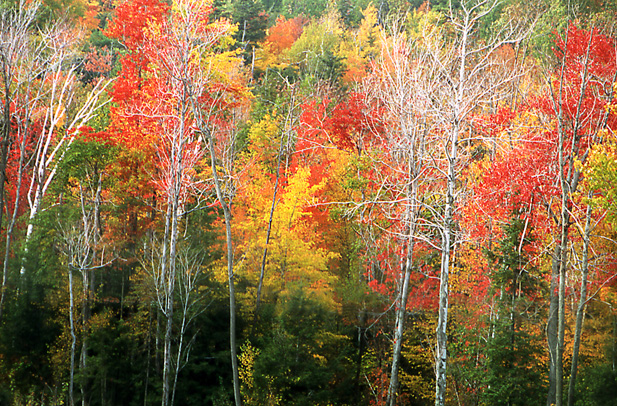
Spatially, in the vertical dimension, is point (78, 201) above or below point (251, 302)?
above

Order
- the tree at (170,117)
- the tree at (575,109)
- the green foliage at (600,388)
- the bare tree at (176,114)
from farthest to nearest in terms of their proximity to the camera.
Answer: the tree at (170,117), the green foliage at (600,388), the tree at (575,109), the bare tree at (176,114)

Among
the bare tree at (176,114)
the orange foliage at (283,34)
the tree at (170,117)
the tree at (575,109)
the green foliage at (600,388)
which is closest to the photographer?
the bare tree at (176,114)

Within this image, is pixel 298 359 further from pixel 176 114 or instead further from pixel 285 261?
pixel 176 114

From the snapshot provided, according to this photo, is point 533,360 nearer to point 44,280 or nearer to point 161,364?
point 161,364

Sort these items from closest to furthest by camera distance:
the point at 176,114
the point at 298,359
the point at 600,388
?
the point at 600,388 < the point at 298,359 < the point at 176,114

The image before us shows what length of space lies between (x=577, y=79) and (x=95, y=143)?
18.0m

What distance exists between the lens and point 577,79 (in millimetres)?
16078

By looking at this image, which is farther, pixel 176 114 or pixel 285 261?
pixel 285 261

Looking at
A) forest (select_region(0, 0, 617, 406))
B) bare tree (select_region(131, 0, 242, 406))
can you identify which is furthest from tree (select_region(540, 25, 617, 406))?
bare tree (select_region(131, 0, 242, 406))

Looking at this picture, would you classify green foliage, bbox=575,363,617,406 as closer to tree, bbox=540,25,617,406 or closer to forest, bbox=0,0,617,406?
forest, bbox=0,0,617,406

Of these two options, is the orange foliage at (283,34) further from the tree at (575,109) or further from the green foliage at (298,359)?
the green foliage at (298,359)

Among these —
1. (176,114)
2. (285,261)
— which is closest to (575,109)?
(285,261)

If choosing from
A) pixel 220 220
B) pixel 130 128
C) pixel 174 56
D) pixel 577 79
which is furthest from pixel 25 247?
pixel 577 79

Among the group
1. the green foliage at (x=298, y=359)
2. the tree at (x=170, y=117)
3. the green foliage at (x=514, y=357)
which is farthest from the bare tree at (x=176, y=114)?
the green foliage at (x=514, y=357)
